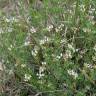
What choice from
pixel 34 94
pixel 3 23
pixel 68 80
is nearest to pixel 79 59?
pixel 68 80

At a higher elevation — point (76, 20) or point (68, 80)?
point (76, 20)

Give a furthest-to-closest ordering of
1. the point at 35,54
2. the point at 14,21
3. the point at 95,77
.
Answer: the point at 14,21, the point at 35,54, the point at 95,77

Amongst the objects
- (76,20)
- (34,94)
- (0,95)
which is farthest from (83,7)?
(0,95)

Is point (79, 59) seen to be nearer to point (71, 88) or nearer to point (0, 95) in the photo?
point (71, 88)

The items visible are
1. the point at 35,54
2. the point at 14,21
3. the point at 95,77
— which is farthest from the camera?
the point at 14,21

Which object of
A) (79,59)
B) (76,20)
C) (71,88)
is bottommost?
(71,88)

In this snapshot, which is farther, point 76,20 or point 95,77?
point 76,20

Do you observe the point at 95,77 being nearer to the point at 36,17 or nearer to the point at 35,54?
the point at 35,54
